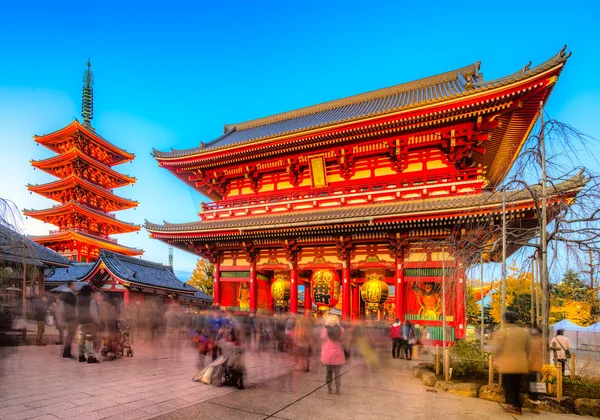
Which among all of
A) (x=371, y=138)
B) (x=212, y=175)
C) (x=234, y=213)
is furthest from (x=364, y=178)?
(x=212, y=175)

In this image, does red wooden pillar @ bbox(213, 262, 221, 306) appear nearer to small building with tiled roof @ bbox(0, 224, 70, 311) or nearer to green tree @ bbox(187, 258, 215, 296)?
small building with tiled roof @ bbox(0, 224, 70, 311)

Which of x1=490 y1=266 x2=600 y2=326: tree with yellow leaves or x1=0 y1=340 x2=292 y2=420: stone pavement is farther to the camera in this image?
x1=490 y1=266 x2=600 y2=326: tree with yellow leaves

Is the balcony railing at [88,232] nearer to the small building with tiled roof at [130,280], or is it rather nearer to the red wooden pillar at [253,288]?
the small building with tiled roof at [130,280]

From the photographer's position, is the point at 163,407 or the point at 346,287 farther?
the point at 346,287

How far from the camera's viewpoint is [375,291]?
15.0 meters

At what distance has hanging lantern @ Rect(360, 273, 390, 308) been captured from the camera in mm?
15008

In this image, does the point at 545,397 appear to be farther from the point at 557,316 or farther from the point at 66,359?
the point at 557,316

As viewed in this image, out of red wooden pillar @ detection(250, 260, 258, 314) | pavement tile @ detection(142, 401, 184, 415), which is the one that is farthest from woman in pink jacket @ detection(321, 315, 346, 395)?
red wooden pillar @ detection(250, 260, 258, 314)

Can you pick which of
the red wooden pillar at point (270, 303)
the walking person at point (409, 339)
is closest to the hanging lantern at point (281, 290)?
the red wooden pillar at point (270, 303)

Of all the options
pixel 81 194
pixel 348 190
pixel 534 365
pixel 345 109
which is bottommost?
pixel 534 365

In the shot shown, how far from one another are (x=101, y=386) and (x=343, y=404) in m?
5.01

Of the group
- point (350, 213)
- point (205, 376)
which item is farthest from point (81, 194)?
point (205, 376)

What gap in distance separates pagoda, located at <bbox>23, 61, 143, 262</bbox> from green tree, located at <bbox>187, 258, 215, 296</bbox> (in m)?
9.13

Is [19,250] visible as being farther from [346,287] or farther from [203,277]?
[203,277]
